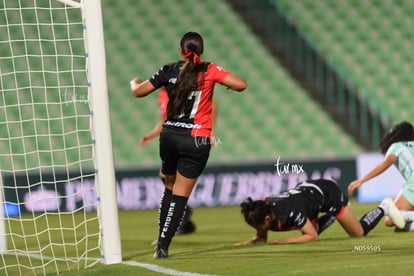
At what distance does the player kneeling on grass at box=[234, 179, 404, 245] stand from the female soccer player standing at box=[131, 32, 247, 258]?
0.89 m

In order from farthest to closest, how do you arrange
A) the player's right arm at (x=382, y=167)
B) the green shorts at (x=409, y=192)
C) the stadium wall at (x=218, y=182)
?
1. the stadium wall at (x=218, y=182)
2. the green shorts at (x=409, y=192)
3. the player's right arm at (x=382, y=167)

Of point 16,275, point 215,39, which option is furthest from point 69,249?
point 215,39

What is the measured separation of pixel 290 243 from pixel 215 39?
11014 mm

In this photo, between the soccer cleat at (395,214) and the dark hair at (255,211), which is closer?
the dark hair at (255,211)

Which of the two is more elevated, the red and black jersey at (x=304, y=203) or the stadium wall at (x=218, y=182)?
the red and black jersey at (x=304, y=203)

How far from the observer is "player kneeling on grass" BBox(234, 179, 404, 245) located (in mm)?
7969

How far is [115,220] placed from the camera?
722 cm

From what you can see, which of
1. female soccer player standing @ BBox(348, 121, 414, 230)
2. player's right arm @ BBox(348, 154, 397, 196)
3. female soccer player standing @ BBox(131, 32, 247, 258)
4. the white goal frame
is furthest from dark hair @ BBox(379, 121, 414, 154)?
the white goal frame

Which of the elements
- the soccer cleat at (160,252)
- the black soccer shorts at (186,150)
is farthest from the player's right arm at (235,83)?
the soccer cleat at (160,252)

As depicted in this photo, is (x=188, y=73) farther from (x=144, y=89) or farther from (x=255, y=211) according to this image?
(x=255, y=211)

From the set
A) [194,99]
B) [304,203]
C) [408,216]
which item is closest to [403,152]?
[408,216]

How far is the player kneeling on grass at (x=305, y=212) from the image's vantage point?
797cm

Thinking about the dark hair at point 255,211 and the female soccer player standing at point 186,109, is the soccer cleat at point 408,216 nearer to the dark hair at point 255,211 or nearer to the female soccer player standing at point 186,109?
the dark hair at point 255,211

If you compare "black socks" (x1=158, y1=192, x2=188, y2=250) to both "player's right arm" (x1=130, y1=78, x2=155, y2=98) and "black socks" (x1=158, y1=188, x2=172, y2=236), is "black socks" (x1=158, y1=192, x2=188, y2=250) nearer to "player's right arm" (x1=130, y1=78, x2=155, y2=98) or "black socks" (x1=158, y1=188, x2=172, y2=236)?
"black socks" (x1=158, y1=188, x2=172, y2=236)
